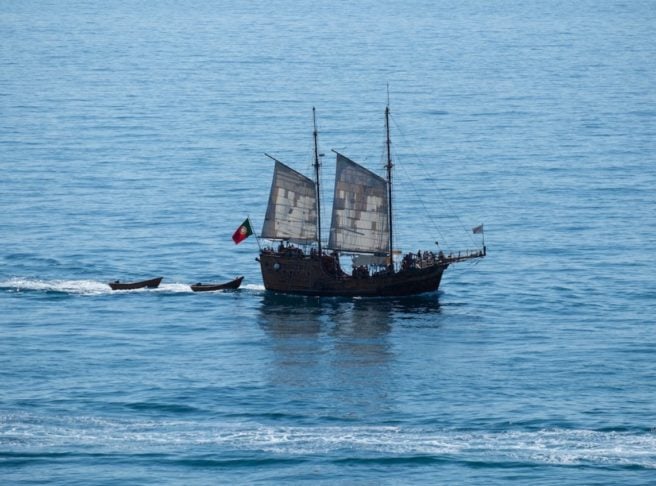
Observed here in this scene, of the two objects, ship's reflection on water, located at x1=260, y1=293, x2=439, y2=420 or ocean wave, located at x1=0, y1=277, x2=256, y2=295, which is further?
ocean wave, located at x1=0, y1=277, x2=256, y2=295

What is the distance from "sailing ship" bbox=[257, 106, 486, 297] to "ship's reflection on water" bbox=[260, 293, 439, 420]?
4.88 ft

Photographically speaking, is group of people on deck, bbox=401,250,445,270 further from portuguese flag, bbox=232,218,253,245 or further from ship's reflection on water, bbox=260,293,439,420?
portuguese flag, bbox=232,218,253,245

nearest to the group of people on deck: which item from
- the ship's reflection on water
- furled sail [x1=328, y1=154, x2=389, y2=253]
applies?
furled sail [x1=328, y1=154, x2=389, y2=253]

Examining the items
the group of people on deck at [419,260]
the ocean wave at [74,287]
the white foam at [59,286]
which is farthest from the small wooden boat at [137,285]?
the group of people on deck at [419,260]

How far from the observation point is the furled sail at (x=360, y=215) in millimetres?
177750

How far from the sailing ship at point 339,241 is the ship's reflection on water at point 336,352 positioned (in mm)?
1487

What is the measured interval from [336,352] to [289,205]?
22.4m

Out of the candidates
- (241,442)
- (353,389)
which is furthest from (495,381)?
(241,442)

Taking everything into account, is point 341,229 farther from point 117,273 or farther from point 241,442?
point 241,442

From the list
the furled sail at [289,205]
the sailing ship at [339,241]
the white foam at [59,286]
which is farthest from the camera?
the white foam at [59,286]

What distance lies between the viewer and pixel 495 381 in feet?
503

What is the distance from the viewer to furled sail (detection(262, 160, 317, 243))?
178250mm

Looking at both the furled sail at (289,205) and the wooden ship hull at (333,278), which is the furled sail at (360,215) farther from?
the wooden ship hull at (333,278)

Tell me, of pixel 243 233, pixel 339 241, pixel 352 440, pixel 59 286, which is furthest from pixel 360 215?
pixel 352 440
